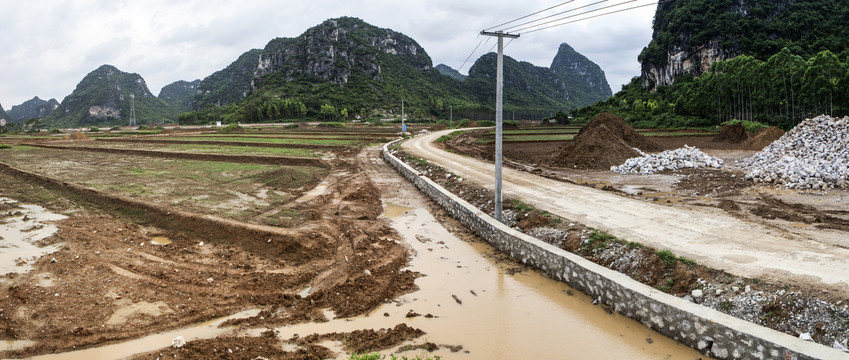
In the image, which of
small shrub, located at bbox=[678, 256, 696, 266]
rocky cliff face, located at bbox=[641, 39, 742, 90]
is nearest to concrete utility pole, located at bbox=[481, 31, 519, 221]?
small shrub, located at bbox=[678, 256, 696, 266]

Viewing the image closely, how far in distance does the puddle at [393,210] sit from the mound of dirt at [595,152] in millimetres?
12030

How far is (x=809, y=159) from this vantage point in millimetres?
17547

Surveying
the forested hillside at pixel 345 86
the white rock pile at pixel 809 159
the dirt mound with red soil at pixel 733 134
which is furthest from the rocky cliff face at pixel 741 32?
the white rock pile at pixel 809 159

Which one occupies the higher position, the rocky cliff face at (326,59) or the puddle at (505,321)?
the rocky cliff face at (326,59)

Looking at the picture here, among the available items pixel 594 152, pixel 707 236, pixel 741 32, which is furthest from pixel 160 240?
pixel 741 32

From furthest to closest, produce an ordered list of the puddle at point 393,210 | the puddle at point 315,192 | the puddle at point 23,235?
the puddle at point 315,192 < the puddle at point 393,210 < the puddle at point 23,235

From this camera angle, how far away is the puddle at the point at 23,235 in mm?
8773

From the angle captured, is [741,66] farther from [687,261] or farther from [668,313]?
[668,313]

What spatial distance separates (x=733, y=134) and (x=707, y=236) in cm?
3938

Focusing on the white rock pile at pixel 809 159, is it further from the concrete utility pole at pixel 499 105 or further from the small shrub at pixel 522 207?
the concrete utility pole at pixel 499 105

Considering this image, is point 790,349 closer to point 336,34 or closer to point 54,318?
point 54,318

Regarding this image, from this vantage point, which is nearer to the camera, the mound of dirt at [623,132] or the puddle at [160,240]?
the puddle at [160,240]

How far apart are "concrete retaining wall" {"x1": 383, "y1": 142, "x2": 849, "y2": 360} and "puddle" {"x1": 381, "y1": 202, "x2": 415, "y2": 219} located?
210 inches

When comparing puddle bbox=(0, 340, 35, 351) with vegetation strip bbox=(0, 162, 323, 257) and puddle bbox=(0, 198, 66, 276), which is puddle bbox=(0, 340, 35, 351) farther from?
vegetation strip bbox=(0, 162, 323, 257)
